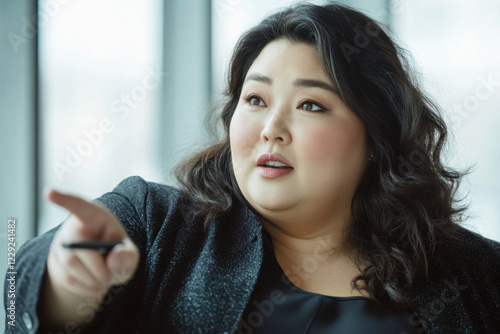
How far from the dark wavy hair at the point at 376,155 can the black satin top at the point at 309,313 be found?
8cm

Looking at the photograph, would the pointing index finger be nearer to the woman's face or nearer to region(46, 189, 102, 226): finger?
region(46, 189, 102, 226): finger

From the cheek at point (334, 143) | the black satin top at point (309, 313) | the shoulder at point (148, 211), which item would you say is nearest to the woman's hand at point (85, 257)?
the shoulder at point (148, 211)

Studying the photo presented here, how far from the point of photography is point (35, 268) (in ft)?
2.54

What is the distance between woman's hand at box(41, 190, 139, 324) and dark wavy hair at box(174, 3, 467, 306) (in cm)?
38

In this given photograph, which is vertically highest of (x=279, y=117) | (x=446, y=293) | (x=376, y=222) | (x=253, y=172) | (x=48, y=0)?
(x=48, y=0)

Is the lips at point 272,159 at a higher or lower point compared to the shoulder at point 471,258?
higher

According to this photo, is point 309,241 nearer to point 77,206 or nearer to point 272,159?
point 272,159

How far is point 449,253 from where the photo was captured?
3.81 ft

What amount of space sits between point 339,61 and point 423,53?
85cm

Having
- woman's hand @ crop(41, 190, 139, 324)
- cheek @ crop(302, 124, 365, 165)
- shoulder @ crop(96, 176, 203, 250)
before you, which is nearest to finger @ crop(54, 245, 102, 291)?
woman's hand @ crop(41, 190, 139, 324)

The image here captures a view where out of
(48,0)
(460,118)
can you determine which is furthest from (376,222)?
(48,0)

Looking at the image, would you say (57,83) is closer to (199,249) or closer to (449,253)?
(199,249)

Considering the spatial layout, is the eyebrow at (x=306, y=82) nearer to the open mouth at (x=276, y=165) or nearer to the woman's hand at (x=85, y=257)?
the open mouth at (x=276, y=165)

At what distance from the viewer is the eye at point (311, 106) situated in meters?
1.08
